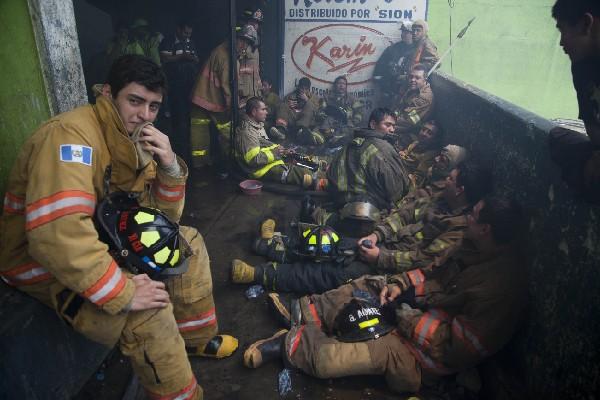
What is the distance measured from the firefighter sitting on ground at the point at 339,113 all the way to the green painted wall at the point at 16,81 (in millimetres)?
6330

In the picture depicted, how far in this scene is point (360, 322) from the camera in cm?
289

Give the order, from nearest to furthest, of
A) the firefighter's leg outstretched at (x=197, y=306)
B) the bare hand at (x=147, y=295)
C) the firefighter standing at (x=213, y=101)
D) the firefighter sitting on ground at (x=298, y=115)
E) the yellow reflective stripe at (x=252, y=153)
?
the bare hand at (x=147, y=295), the firefighter's leg outstretched at (x=197, y=306), the yellow reflective stripe at (x=252, y=153), the firefighter standing at (x=213, y=101), the firefighter sitting on ground at (x=298, y=115)

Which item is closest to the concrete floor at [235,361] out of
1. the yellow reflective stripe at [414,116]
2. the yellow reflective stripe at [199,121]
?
the yellow reflective stripe at [199,121]

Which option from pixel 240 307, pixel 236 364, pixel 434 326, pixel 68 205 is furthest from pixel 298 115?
pixel 68 205

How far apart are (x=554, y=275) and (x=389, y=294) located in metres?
1.27

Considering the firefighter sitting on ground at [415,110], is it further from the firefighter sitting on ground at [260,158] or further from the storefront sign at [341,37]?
the storefront sign at [341,37]

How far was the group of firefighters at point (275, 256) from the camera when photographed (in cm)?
187

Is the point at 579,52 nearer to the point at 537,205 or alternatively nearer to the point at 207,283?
the point at 537,205

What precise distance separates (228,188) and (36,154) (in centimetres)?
425

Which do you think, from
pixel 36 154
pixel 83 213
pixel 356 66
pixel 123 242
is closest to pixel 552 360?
pixel 123 242

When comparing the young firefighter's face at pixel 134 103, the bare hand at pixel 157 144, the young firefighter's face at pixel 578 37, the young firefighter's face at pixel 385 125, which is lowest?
the young firefighter's face at pixel 385 125

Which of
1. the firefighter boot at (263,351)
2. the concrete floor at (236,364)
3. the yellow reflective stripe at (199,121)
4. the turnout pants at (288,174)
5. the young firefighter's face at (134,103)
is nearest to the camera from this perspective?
the young firefighter's face at (134,103)

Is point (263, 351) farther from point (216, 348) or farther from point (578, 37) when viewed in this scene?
point (578, 37)

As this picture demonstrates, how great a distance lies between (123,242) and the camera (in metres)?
2.07
